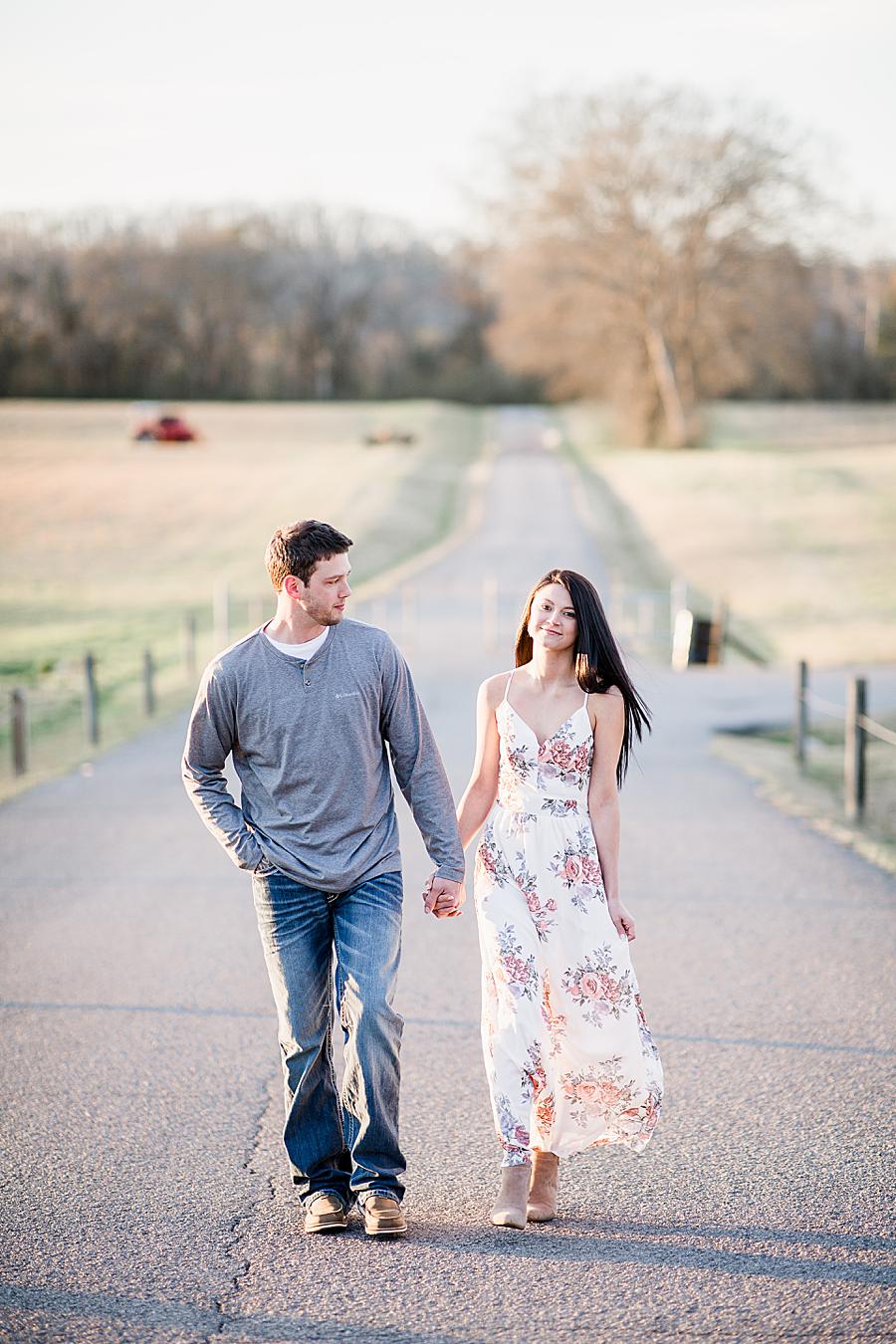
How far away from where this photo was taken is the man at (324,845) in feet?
13.3

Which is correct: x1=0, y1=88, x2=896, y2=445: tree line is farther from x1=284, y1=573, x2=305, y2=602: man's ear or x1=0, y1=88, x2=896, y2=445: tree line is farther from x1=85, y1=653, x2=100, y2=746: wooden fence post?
x1=284, y1=573, x2=305, y2=602: man's ear

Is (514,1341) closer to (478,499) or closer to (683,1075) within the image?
(683,1075)

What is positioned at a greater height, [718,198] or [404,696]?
[718,198]

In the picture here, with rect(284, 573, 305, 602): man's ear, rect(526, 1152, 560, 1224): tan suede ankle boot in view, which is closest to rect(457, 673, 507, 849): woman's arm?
rect(284, 573, 305, 602): man's ear

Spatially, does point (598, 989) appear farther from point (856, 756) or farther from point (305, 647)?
point (856, 756)

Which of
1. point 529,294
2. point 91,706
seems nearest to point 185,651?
point 91,706

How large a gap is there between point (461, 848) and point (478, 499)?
49.6 meters

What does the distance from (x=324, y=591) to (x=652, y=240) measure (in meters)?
56.2

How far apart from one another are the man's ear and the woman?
2.14 ft

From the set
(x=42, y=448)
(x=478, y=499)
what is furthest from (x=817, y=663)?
(x=42, y=448)

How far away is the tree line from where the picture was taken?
55.8 metres

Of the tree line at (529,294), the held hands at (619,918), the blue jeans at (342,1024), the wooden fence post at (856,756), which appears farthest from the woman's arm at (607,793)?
the tree line at (529,294)

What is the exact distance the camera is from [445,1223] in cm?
405

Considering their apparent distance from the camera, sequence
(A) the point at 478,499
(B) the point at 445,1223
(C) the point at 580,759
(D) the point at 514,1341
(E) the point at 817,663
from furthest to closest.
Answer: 1. (A) the point at 478,499
2. (E) the point at 817,663
3. (C) the point at 580,759
4. (B) the point at 445,1223
5. (D) the point at 514,1341
